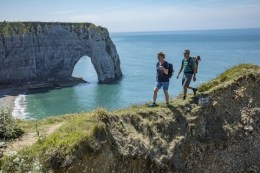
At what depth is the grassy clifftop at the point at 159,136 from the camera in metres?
12.2

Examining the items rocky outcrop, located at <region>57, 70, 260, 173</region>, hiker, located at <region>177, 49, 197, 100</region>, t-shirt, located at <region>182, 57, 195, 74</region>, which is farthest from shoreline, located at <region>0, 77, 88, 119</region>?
rocky outcrop, located at <region>57, 70, 260, 173</region>

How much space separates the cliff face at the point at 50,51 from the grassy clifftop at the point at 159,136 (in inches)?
2906

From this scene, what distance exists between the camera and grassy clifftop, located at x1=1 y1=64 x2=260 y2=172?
12.2 meters

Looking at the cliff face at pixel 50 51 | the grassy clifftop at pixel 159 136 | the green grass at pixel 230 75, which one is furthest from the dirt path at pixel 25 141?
the cliff face at pixel 50 51

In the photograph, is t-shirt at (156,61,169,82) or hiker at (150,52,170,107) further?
t-shirt at (156,61,169,82)

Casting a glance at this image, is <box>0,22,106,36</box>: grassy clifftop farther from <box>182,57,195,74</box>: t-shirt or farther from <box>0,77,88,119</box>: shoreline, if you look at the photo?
<box>182,57,195,74</box>: t-shirt

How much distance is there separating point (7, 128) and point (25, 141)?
3.29 feet

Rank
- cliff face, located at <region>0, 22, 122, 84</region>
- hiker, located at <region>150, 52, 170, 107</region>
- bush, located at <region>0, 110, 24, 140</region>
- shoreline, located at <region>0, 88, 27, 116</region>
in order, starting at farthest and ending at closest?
1. cliff face, located at <region>0, 22, 122, 84</region>
2. shoreline, located at <region>0, 88, 27, 116</region>
3. hiker, located at <region>150, 52, 170, 107</region>
4. bush, located at <region>0, 110, 24, 140</region>

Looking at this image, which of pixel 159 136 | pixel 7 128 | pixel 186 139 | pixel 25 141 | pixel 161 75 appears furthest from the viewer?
pixel 161 75

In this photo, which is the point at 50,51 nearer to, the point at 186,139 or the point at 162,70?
the point at 162,70

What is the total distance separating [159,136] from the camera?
621 inches

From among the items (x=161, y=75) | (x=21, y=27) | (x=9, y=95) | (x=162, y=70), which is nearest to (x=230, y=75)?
(x=161, y=75)

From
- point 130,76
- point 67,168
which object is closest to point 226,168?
point 67,168

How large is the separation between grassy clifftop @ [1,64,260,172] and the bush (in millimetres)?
671
